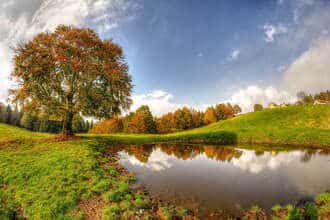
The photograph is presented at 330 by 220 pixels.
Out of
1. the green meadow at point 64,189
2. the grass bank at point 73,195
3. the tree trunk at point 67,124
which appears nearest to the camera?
the grass bank at point 73,195

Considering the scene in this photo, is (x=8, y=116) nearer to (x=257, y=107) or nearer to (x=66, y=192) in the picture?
(x=66, y=192)

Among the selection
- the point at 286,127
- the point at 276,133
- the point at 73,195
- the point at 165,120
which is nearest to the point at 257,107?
the point at 165,120

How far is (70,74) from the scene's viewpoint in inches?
1002

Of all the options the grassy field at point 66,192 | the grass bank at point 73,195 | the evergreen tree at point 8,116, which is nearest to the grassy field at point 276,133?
the grassy field at point 66,192

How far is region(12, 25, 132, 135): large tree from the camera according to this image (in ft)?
76.4

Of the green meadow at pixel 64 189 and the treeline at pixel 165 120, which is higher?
the treeline at pixel 165 120

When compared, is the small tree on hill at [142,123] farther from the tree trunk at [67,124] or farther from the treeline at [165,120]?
the tree trunk at [67,124]

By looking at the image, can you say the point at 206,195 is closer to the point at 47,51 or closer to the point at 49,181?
the point at 49,181

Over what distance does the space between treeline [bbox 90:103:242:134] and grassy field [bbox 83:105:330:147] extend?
31.8m

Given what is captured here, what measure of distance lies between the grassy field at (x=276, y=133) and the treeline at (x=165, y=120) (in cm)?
3185

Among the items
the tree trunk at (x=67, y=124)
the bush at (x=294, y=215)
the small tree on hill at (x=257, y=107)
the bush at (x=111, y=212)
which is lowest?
the bush at (x=111, y=212)

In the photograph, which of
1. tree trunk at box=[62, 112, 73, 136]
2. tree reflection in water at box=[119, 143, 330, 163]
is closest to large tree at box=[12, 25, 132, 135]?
tree trunk at box=[62, 112, 73, 136]

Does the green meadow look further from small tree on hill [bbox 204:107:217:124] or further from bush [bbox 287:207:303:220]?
small tree on hill [bbox 204:107:217:124]

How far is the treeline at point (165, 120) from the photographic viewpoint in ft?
256
